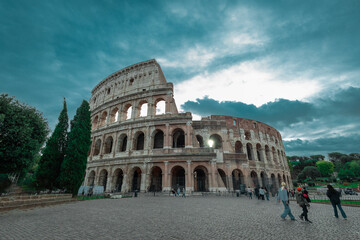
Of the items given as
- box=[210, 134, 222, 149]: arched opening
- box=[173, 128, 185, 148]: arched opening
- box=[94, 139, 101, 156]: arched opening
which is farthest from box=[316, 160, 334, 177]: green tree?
box=[94, 139, 101, 156]: arched opening

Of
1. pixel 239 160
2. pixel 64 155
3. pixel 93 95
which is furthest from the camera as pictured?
pixel 93 95

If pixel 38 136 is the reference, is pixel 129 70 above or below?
above

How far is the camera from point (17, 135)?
12250 mm

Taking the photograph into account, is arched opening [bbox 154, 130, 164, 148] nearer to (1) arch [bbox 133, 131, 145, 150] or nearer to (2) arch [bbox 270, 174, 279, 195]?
(1) arch [bbox 133, 131, 145, 150]

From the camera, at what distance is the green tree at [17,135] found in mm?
11961

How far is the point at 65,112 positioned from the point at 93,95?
20.0 m

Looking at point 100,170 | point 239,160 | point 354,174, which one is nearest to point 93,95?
point 100,170

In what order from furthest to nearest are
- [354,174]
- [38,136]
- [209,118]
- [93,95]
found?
[354,174] → [93,95] → [209,118] → [38,136]

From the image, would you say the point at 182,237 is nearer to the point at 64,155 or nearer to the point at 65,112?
the point at 64,155

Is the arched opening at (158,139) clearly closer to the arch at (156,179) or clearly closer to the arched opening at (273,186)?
the arch at (156,179)

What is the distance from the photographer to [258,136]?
99.1ft

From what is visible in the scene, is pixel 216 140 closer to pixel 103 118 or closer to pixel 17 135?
pixel 103 118

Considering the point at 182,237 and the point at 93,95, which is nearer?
the point at 182,237

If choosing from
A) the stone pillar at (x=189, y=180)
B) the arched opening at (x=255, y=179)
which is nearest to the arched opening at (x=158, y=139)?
the stone pillar at (x=189, y=180)
